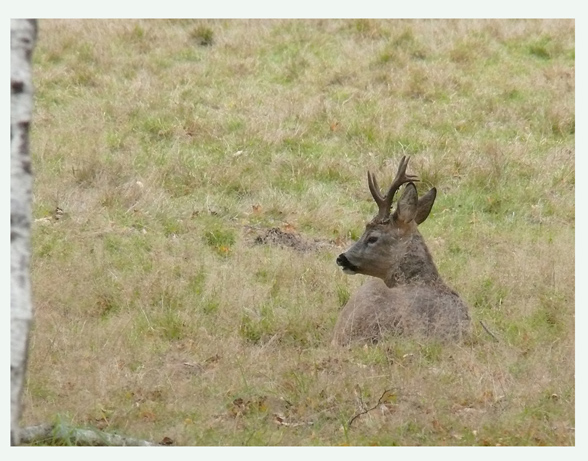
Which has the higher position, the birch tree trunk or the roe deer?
the birch tree trunk

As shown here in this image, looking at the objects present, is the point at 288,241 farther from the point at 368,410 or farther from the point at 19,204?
the point at 19,204

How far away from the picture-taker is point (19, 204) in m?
4.63

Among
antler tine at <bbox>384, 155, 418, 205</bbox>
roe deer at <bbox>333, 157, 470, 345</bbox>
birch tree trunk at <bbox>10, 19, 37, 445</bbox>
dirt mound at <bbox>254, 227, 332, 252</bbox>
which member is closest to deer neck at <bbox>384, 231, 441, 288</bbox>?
roe deer at <bbox>333, 157, 470, 345</bbox>

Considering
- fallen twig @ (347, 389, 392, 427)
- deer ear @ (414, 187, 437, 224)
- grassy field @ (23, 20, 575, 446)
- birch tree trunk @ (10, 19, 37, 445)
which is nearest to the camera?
birch tree trunk @ (10, 19, 37, 445)

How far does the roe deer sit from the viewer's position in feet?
26.9

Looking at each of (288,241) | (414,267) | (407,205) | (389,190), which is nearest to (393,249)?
(414,267)

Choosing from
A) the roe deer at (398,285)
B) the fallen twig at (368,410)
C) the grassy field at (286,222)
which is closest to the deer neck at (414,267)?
the roe deer at (398,285)

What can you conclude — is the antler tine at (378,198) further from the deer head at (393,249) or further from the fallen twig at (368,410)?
the fallen twig at (368,410)

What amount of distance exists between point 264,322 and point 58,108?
21.2ft

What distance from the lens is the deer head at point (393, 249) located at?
851 cm

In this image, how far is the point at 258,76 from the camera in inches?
590

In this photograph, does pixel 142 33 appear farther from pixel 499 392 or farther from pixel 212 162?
pixel 499 392

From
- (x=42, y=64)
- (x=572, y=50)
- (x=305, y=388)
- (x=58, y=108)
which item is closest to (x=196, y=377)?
(x=305, y=388)

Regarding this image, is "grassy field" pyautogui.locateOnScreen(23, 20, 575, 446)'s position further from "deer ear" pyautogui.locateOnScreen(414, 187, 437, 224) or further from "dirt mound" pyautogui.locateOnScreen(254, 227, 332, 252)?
"deer ear" pyautogui.locateOnScreen(414, 187, 437, 224)
